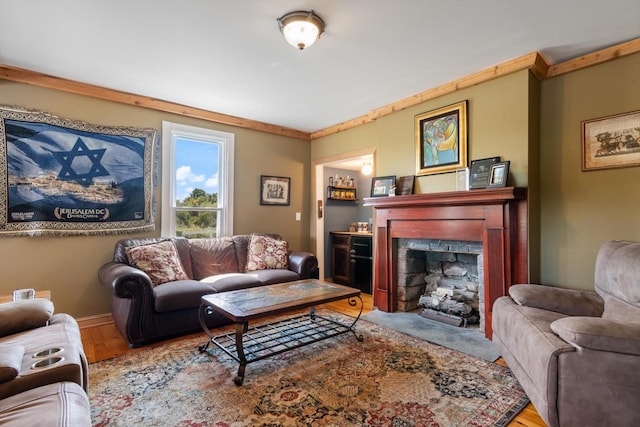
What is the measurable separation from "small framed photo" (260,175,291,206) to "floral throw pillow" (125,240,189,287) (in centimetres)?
164

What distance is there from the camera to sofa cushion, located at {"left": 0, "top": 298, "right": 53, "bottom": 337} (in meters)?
1.69

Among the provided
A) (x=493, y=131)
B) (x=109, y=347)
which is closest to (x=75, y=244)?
(x=109, y=347)

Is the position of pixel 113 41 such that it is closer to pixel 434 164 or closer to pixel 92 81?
pixel 92 81

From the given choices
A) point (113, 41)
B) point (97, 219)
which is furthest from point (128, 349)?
point (113, 41)

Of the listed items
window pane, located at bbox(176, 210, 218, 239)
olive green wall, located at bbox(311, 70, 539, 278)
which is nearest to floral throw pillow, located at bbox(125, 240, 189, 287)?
window pane, located at bbox(176, 210, 218, 239)

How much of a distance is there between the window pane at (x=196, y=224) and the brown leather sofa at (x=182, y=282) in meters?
0.26

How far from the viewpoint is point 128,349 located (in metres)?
2.69

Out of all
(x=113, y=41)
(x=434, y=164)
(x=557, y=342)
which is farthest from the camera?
(x=434, y=164)

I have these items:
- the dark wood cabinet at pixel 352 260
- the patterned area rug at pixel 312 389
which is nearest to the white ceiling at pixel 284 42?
the dark wood cabinet at pixel 352 260

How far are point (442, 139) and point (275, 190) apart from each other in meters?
2.53

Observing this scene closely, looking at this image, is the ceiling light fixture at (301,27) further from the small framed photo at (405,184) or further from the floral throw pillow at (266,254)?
the floral throw pillow at (266,254)

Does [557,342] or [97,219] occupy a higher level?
[97,219]

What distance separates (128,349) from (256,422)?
64.5 inches

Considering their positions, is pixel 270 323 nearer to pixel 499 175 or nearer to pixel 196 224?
pixel 196 224
